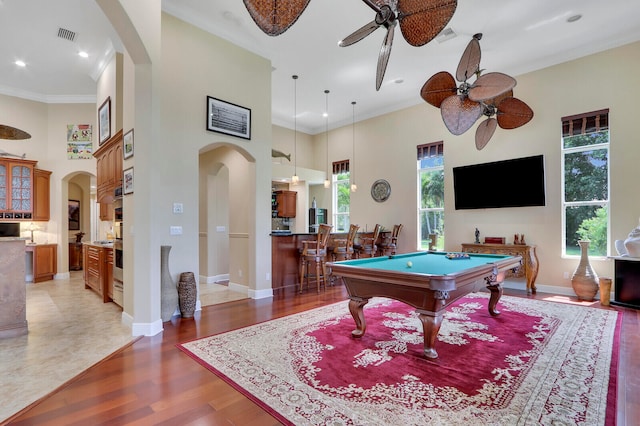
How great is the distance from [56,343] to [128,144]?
231cm

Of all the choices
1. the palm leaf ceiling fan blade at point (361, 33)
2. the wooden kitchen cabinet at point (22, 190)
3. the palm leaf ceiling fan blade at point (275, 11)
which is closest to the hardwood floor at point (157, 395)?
the palm leaf ceiling fan blade at point (275, 11)

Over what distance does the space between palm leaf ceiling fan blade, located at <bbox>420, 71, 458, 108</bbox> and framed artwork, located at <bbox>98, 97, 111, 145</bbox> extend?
197 inches

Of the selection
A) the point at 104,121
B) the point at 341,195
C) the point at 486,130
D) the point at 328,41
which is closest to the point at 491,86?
the point at 486,130

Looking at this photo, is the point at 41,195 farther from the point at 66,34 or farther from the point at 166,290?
the point at 166,290

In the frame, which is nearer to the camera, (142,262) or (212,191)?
(142,262)

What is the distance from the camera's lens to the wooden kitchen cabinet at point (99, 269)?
5.09m

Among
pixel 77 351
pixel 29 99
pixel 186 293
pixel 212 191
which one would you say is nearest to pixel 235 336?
pixel 186 293

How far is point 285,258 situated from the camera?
6.09m

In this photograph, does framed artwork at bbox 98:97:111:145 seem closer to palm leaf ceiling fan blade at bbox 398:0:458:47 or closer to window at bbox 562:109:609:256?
palm leaf ceiling fan blade at bbox 398:0:458:47

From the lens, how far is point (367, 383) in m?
2.48

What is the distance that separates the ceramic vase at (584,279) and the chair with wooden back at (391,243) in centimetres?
329

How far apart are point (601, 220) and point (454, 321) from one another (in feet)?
11.6

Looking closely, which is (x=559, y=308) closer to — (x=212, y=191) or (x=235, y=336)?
(x=235, y=336)

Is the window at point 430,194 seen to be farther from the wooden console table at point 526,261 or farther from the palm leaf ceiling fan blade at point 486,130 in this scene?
the palm leaf ceiling fan blade at point 486,130
